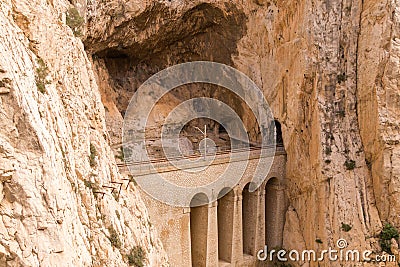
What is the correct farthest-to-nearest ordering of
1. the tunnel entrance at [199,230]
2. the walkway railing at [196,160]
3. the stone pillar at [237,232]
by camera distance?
1. the stone pillar at [237,232]
2. the tunnel entrance at [199,230]
3. the walkway railing at [196,160]

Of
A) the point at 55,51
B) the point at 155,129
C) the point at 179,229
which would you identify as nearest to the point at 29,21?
the point at 55,51

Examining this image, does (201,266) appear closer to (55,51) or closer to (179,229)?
(179,229)

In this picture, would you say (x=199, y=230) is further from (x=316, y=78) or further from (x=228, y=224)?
(x=316, y=78)

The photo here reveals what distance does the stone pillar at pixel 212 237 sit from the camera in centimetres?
1964

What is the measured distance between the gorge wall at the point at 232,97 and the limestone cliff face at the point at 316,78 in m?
0.06

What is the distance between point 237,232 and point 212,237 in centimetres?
211

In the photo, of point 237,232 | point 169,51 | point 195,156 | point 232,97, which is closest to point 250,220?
point 237,232

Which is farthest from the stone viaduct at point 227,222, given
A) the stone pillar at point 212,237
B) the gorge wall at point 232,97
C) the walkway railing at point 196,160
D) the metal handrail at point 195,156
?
the gorge wall at point 232,97

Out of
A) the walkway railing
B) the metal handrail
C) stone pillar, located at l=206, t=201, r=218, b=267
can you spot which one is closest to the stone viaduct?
stone pillar, located at l=206, t=201, r=218, b=267

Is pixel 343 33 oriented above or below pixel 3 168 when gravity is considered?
above

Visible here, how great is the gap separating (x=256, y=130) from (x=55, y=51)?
16.7 m

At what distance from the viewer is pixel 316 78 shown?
70.8 ft

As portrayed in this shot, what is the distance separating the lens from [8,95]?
7.49 meters

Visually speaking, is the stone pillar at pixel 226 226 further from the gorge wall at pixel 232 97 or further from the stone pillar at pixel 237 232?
the gorge wall at pixel 232 97
